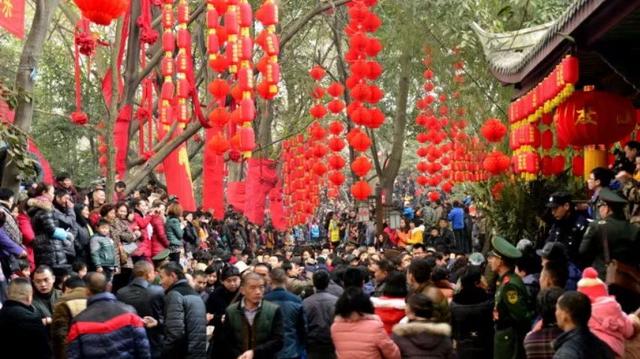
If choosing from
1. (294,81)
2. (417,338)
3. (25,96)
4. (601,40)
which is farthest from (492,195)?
(294,81)

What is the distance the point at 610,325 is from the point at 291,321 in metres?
3.57

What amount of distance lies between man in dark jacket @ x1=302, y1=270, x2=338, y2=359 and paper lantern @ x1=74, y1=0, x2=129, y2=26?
365cm

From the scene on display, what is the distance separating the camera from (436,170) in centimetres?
3091

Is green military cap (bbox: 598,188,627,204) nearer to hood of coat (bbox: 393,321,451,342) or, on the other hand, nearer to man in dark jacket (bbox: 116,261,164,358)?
hood of coat (bbox: 393,321,451,342)

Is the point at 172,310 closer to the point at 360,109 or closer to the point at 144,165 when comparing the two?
the point at 144,165

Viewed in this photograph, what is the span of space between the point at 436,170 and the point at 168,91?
13.8m

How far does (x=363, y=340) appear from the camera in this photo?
822cm

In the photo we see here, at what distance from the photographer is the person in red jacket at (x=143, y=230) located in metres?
15.5

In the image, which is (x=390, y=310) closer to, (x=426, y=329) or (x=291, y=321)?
(x=291, y=321)

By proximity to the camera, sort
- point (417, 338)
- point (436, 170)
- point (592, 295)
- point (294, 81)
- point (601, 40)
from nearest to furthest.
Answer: point (592, 295), point (417, 338), point (601, 40), point (436, 170), point (294, 81)

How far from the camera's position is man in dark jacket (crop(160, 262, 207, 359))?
9.62m

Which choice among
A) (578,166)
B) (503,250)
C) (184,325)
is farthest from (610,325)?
(578,166)

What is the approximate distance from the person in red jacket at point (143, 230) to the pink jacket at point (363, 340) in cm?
745

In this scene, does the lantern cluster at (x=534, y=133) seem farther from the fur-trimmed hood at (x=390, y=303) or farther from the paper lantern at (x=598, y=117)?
the fur-trimmed hood at (x=390, y=303)
